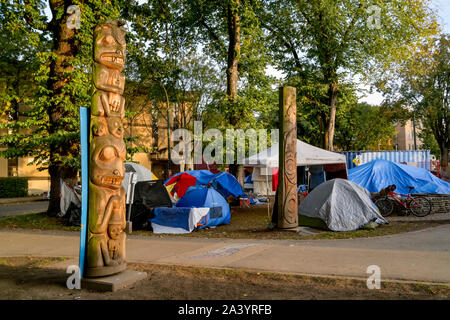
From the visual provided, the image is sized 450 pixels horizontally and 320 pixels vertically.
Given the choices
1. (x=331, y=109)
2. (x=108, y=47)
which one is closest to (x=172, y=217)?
(x=108, y=47)

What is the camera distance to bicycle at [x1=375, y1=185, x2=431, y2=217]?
14.8 metres

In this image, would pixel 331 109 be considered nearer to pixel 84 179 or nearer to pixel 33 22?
pixel 33 22

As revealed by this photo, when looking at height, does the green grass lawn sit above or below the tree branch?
below

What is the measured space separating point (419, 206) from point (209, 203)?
7943mm

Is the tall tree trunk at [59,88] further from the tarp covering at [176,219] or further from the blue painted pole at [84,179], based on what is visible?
the blue painted pole at [84,179]

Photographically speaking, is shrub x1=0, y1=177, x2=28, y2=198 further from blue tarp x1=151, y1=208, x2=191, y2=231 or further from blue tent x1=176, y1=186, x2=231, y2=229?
blue tarp x1=151, y1=208, x2=191, y2=231

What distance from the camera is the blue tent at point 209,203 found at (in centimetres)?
1315

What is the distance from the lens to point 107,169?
6.05m

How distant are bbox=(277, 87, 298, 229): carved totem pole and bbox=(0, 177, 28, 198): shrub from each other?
26728 mm

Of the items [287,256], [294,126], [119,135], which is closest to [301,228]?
[294,126]

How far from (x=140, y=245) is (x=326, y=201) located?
5.69m

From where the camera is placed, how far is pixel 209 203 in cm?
1328

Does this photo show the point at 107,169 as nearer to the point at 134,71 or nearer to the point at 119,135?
the point at 119,135

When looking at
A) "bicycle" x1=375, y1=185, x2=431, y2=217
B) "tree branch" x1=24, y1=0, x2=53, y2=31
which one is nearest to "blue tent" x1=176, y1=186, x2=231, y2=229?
"bicycle" x1=375, y1=185, x2=431, y2=217
